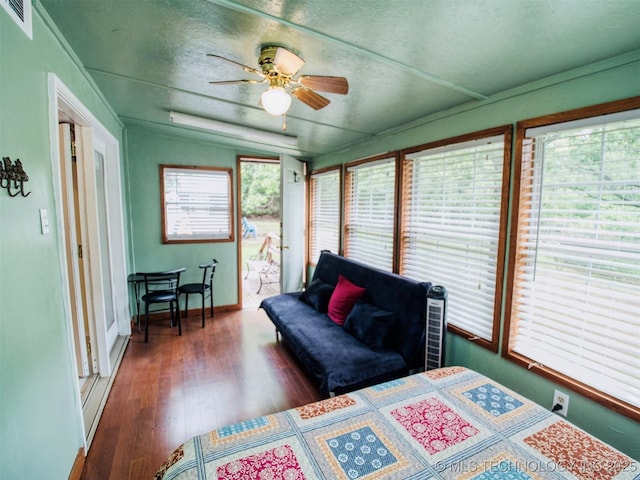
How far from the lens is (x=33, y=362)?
129cm

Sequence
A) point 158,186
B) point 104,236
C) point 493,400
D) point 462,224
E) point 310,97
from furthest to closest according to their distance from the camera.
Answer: point 158,186
point 104,236
point 462,224
point 310,97
point 493,400

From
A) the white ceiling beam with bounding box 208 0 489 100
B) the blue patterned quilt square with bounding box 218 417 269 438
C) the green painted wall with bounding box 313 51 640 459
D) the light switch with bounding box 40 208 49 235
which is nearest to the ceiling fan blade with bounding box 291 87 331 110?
the white ceiling beam with bounding box 208 0 489 100

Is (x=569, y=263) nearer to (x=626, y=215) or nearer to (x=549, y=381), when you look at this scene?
(x=626, y=215)

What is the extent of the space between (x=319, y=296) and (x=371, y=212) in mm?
1123

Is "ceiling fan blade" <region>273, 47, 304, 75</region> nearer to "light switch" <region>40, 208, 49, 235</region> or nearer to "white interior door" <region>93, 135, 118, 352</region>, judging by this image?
"light switch" <region>40, 208, 49, 235</region>

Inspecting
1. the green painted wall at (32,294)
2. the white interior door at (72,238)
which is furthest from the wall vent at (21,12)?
the white interior door at (72,238)

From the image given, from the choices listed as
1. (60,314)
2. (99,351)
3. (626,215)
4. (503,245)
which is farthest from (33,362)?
(626,215)

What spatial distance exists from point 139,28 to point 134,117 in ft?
6.78

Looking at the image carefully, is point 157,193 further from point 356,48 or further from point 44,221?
point 356,48

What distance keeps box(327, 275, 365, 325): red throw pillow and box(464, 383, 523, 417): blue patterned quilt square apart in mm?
1474

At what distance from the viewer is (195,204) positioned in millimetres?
4234

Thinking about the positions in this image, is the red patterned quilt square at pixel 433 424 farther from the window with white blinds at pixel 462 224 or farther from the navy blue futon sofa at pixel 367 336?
the window with white blinds at pixel 462 224

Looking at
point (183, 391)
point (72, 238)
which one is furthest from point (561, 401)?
point (72, 238)

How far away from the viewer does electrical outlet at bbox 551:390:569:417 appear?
172 centimetres
